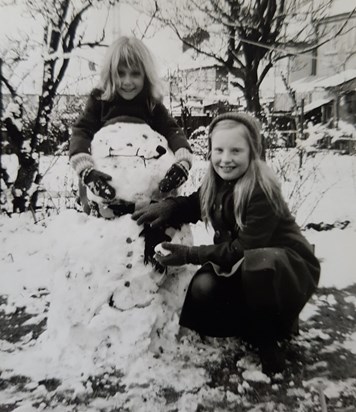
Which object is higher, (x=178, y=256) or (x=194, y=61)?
(x=194, y=61)

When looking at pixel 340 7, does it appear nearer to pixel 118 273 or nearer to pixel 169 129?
pixel 169 129

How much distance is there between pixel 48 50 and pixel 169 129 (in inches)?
14.2

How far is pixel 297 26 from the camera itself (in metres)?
1.14

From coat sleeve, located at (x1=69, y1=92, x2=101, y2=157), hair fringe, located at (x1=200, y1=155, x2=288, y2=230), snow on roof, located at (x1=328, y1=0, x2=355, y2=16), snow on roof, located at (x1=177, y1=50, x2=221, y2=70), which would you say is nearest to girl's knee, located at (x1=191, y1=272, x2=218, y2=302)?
hair fringe, located at (x1=200, y1=155, x2=288, y2=230)

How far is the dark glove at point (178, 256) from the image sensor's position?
1085 millimetres

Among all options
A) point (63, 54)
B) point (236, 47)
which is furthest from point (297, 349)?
point (63, 54)

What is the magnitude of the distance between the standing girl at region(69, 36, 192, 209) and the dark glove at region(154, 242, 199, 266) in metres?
0.15

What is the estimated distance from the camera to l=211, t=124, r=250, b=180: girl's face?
1072mm

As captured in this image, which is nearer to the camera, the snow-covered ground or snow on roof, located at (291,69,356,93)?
the snow-covered ground

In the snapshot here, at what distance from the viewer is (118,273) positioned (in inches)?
43.1

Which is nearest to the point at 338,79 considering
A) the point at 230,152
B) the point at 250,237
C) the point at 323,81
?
the point at 323,81

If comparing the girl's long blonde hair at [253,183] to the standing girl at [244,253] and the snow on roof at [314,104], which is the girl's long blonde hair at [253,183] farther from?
the snow on roof at [314,104]

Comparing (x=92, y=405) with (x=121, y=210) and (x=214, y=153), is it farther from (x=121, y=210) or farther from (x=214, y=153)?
(x=214, y=153)

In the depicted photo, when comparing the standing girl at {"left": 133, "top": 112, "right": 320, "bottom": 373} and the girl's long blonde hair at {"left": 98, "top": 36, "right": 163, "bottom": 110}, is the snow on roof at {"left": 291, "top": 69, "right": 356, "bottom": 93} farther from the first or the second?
the girl's long blonde hair at {"left": 98, "top": 36, "right": 163, "bottom": 110}
